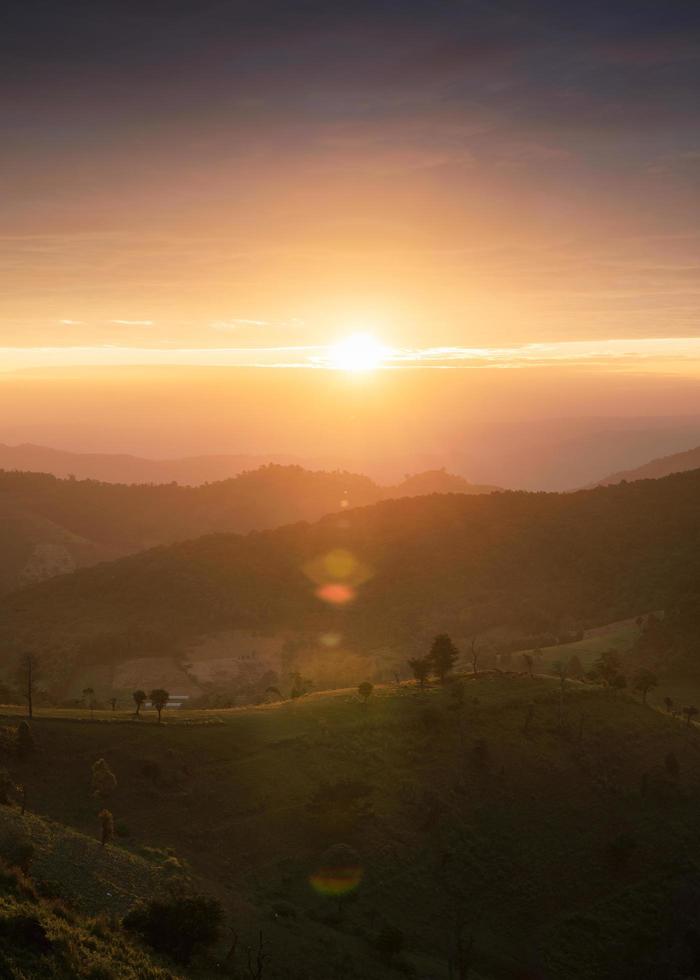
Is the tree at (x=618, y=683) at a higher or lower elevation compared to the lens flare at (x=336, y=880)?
higher

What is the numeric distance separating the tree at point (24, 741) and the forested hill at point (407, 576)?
71649 millimetres

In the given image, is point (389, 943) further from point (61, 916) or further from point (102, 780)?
point (102, 780)

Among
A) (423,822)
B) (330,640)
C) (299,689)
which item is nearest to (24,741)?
(423,822)

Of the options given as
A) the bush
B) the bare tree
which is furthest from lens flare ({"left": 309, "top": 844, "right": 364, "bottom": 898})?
the bare tree

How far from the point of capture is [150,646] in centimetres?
12219

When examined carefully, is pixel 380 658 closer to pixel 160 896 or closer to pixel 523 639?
pixel 523 639

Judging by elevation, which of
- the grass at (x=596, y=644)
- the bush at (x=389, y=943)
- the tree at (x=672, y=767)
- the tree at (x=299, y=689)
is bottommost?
the grass at (x=596, y=644)

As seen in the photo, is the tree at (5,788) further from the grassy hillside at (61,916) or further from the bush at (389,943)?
the bush at (389,943)

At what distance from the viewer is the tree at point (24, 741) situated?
44625 mm

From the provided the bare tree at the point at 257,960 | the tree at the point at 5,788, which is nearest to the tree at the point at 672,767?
the bare tree at the point at 257,960

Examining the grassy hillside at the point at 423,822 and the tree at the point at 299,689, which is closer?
the grassy hillside at the point at 423,822

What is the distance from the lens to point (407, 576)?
5689 inches

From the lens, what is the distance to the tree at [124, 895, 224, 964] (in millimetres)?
28688

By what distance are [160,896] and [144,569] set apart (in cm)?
12334
